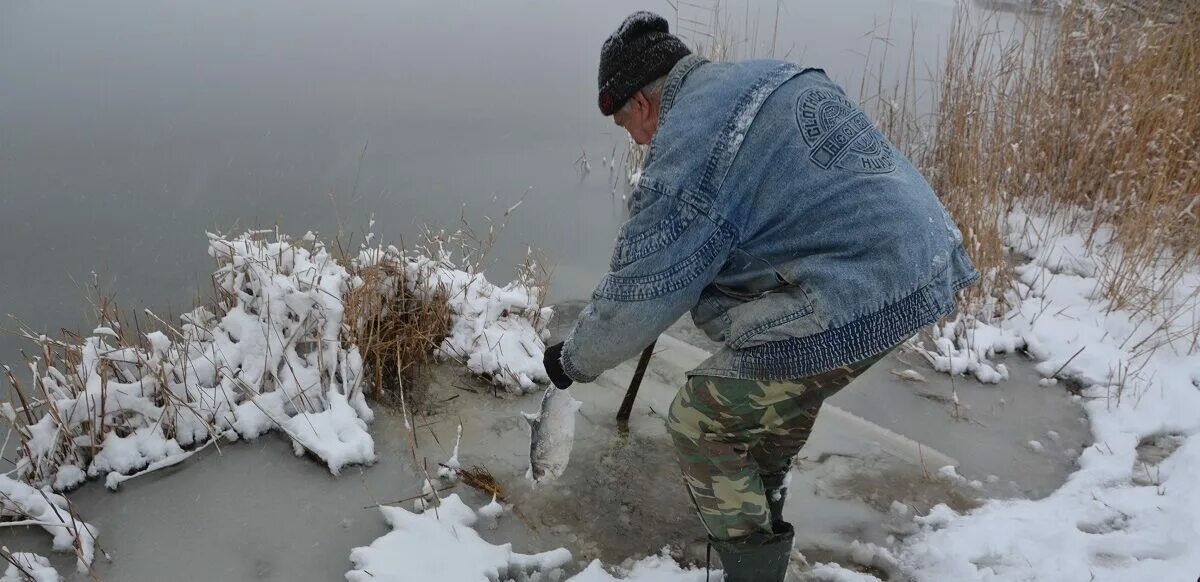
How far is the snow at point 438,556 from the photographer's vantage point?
6.85 feet

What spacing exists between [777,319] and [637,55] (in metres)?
0.65

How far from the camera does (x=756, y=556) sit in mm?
1831

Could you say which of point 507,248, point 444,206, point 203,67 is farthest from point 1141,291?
point 203,67

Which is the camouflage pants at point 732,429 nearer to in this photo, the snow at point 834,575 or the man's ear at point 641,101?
the snow at point 834,575

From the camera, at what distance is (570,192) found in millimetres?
5625

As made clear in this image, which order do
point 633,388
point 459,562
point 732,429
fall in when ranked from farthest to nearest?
point 633,388 → point 459,562 → point 732,429

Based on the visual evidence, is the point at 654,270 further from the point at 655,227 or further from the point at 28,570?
the point at 28,570

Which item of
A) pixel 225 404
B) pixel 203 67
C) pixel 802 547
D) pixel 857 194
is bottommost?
pixel 802 547

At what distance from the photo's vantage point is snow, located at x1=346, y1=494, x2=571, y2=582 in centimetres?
209

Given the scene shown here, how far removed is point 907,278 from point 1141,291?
2.68 metres

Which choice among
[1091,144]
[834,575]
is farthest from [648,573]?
[1091,144]

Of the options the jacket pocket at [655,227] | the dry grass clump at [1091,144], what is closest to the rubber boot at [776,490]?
the jacket pocket at [655,227]

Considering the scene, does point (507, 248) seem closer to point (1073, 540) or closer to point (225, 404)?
point (225, 404)

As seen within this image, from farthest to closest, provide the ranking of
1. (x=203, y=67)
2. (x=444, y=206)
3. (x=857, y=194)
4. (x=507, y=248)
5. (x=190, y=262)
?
1. (x=203, y=67)
2. (x=444, y=206)
3. (x=507, y=248)
4. (x=190, y=262)
5. (x=857, y=194)
